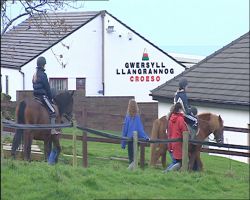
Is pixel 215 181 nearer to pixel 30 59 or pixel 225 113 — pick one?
pixel 225 113

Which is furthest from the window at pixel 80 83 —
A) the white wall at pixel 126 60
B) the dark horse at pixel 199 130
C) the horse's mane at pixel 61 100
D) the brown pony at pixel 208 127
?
the horse's mane at pixel 61 100

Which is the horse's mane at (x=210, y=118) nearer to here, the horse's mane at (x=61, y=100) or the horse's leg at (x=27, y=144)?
the horse's mane at (x=61, y=100)

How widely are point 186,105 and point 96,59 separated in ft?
88.5

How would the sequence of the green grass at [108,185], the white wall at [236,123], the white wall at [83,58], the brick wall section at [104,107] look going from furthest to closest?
1. the white wall at [83,58]
2. the brick wall section at [104,107]
3. the white wall at [236,123]
4. the green grass at [108,185]

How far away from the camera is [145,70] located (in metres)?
43.9

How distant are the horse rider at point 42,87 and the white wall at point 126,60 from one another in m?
26.4

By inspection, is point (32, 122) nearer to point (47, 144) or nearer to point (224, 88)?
point (47, 144)

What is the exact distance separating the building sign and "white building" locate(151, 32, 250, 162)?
15.3 meters

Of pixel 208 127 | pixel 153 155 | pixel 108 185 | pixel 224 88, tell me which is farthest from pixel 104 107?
pixel 108 185

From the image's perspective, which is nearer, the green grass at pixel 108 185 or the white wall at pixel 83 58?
the green grass at pixel 108 185

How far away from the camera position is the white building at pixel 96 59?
134 feet

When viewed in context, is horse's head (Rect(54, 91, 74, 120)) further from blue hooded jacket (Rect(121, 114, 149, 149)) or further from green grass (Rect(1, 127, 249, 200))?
green grass (Rect(1, 127, 249, 200))

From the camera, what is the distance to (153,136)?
17.3 meters

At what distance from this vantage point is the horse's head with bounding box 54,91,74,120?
659 inches
